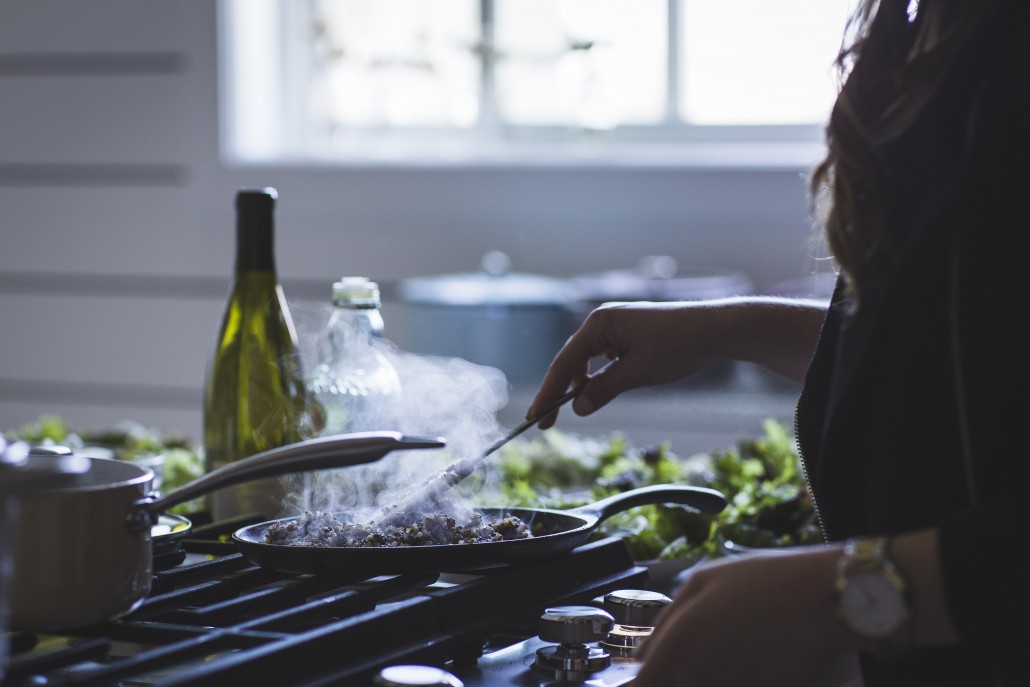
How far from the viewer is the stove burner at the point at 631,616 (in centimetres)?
77

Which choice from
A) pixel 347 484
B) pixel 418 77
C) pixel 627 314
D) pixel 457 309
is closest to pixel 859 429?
pixel 627 314

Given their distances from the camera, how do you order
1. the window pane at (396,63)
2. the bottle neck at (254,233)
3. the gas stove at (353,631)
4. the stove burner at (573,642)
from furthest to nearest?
the window pane at (396,63) < the bottle neck at (254,233) < the stove burner at (573,642) < the gas stove at (353,631)

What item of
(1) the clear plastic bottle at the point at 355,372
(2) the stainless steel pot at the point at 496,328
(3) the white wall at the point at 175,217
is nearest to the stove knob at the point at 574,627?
(1) the clear plastic bottle at the point at 355,372

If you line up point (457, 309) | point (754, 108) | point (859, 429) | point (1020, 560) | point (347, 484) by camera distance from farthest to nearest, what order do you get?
point (754, 108) → point (457, 309) → point (347, 484) → point (859, 429) → point (1020, 560)

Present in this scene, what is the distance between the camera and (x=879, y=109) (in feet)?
2.50

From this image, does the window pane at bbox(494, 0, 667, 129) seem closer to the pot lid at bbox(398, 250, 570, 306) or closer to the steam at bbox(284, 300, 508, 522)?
the pot lid at bbox(398, 250, 570, 306)

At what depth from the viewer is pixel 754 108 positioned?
130 inches

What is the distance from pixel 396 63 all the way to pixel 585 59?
59 cm

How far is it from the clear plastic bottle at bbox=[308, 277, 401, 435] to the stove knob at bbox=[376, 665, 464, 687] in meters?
0.49

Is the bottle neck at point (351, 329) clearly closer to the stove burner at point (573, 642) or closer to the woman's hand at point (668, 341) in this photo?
the woman's hand at point (668, 341)

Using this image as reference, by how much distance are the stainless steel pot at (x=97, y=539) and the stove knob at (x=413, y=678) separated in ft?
0.43

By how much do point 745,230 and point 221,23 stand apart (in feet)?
5.44

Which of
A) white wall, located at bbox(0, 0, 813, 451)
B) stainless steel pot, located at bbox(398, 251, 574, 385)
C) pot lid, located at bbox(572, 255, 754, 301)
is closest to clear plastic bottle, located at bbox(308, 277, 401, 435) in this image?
pot lid, located at bbox(572, 255, 754, 301)

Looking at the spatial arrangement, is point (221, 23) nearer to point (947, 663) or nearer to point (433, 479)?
point (433, 479)
